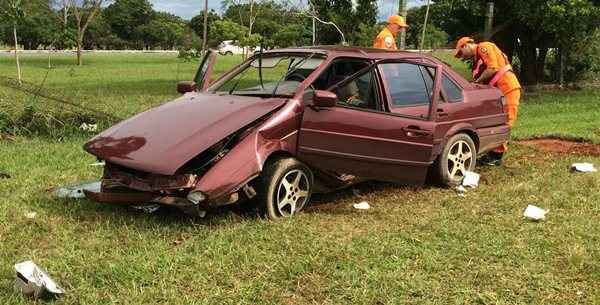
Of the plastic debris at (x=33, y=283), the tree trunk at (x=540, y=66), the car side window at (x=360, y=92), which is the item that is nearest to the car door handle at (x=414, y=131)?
the car side window at (x=360, y=92)

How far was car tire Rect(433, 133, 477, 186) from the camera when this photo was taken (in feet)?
22.9

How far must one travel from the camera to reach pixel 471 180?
23.5 ft

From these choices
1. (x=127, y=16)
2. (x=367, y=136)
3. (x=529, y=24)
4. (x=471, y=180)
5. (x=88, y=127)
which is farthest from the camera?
(x=127, y=16)

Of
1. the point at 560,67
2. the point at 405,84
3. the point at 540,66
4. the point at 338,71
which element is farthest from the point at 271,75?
the point at 540,66

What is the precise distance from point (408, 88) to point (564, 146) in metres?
4.15

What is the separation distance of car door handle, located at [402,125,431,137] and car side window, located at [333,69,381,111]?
1.09 feet

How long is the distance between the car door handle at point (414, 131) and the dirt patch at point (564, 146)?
3.59 m

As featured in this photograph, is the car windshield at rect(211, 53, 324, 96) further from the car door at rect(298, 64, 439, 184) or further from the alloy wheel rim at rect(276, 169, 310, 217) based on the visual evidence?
the alloy wheel rim at rect(276, 169, 310, 217)

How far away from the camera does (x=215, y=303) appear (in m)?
4.04

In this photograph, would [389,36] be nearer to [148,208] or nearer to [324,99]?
[324,99]

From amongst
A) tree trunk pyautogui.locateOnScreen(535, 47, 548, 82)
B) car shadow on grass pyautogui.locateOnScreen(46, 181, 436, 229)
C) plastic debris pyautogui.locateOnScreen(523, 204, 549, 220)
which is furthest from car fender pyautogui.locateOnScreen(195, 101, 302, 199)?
tree trunk pyautogui.locateOnScreen(535, 47, 548, 82)

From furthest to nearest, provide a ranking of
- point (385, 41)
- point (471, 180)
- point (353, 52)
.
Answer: point (385, 41) → point (471, 180) → point (353, 52)

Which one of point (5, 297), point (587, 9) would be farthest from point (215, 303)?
point (587, 9)

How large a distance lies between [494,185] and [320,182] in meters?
2.14
